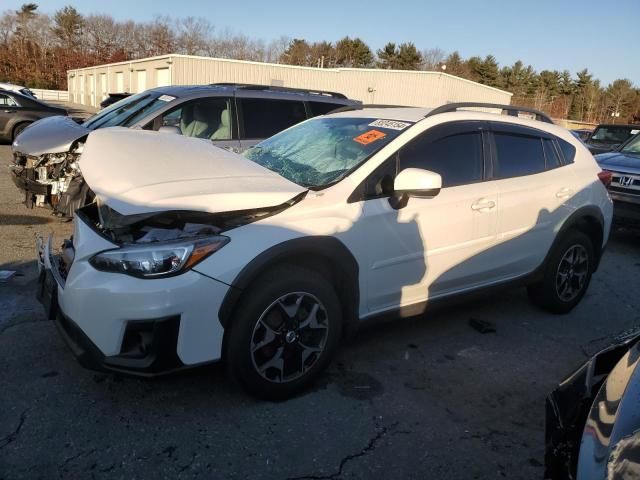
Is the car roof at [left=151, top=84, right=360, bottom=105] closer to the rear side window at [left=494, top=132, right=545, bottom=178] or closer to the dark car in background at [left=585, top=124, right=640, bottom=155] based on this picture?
the rear side window at [left=494, top=132, right=545, bottom=178]

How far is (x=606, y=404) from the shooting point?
5.67 feet

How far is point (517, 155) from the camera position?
4.18 metres

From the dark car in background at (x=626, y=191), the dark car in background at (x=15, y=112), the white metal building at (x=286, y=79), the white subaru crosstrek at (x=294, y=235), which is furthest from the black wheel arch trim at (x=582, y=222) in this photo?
the white metal building at (x=286, y=79)

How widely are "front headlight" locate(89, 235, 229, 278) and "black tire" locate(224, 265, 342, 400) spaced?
370 mm

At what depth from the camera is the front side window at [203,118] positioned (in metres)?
6.30

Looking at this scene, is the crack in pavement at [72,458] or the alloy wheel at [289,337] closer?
the crack in pavement at [72,458]

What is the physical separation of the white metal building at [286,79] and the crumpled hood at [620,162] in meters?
22.6

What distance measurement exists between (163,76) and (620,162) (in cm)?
2661

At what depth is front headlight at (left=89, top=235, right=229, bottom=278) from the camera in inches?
98.4

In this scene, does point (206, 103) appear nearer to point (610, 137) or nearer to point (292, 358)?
point (292, 358)

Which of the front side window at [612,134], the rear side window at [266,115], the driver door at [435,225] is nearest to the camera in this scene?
the driver door at [435,225]

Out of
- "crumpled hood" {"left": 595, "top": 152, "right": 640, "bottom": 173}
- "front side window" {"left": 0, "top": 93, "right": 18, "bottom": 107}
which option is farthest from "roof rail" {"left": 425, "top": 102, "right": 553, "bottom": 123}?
"front side window" {"left": 0, "top": 93, "right": 18, "bottom": 107}

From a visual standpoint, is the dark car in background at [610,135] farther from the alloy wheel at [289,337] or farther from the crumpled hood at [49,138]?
the alloy wheel at [289,337]

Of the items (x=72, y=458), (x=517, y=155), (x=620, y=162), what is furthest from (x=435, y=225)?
A: (x=620, y=162)
